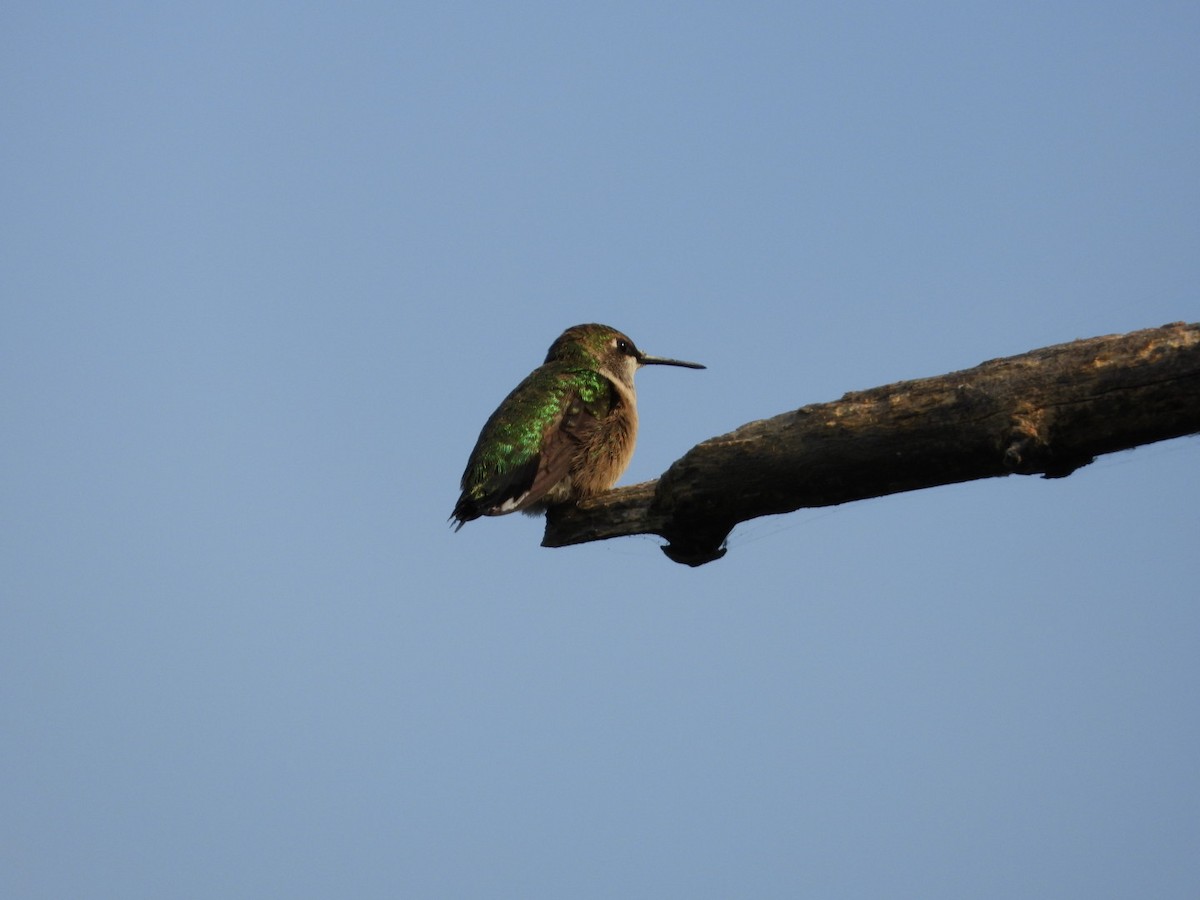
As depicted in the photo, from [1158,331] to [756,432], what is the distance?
1.35 m

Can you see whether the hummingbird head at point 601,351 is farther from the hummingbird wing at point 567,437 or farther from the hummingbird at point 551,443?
the hummingbird wing at point 567,437

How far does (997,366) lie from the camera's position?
4.09m

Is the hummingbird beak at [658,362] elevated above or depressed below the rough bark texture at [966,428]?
above

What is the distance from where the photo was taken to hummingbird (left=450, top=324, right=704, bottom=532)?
318 inches

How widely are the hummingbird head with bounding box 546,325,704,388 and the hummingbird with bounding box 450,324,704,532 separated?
66 mm

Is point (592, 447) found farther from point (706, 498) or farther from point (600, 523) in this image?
point (706, 498)

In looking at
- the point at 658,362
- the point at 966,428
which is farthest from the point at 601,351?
the point at 966,428

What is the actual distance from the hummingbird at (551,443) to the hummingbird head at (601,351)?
0.07 meters

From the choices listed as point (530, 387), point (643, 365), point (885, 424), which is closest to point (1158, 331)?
point (885, 424)

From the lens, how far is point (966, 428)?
406 cm

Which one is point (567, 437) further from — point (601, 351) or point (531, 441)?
point (601, 351)

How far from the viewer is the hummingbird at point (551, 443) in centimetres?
809

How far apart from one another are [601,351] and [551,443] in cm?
194

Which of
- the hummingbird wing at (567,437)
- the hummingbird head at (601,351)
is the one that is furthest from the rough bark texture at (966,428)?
the hummingbird head at (601,351)
